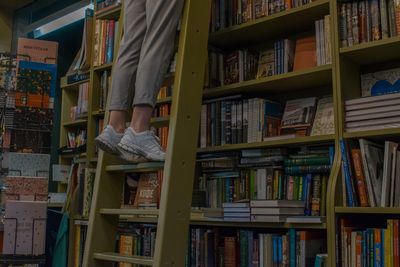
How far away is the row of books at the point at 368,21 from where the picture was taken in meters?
1.93

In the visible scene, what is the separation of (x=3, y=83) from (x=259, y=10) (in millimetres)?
1786

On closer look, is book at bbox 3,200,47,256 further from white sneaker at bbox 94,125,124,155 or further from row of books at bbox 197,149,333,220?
white sneaker at bbox 94,125,124,155

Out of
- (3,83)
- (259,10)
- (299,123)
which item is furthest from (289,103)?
(3,83)

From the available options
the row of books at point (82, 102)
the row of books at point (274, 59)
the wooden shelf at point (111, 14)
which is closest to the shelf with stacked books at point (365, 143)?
the row of books at point (274, 59)

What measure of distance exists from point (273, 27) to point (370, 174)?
859mm

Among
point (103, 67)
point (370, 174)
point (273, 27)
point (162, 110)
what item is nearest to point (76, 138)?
point (103, 67)

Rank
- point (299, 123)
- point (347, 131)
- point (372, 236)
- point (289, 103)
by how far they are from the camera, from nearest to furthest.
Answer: point (372, 236), point (347, 131), point (299, 123), point (289, 103)

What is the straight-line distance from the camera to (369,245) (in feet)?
6.00

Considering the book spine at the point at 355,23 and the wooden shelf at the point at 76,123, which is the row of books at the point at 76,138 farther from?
the book spine at the point at 355,23

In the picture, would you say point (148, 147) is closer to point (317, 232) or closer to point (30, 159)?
point (317, 232)

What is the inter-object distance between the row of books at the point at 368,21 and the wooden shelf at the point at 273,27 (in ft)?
0.38

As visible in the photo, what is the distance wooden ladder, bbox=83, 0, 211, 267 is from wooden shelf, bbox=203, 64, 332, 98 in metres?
0.43

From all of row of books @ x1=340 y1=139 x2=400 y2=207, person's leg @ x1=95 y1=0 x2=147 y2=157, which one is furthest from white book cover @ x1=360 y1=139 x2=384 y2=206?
person's leg @ x1=95 y1=0 x2=147 y2=157

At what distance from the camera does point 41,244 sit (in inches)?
120
